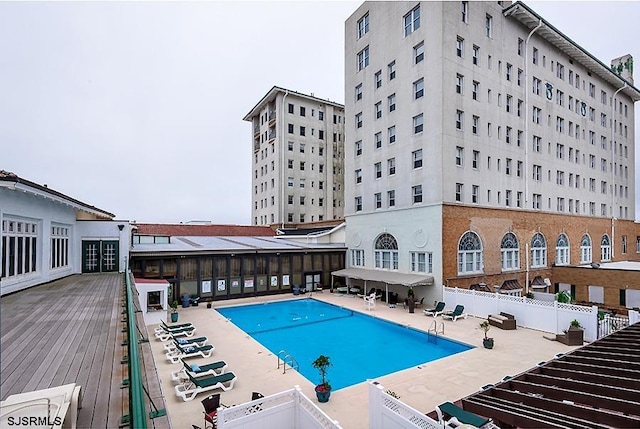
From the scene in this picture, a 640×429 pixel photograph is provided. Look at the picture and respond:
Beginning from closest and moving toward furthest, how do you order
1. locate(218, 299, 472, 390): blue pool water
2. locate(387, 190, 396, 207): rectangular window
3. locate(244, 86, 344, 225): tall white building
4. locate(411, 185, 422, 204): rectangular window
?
locate(218, 299, 472, 390): blue pool water < locate(411, 185, 422, 204): rectangular window < locate(387, 190, 396, 207): rectangular window < locate(244, 86, 344, 225): tall white building

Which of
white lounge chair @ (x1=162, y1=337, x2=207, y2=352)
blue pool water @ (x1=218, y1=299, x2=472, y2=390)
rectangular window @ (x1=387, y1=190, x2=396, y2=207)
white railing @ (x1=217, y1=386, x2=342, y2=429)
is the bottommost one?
blue pool water @ (x1=218, y1=299, x2=472, y2=390)

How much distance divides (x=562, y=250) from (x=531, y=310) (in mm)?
15972

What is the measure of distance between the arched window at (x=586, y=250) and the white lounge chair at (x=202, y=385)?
33.6 meters

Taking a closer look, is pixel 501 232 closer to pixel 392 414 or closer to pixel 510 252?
pixel 510 252

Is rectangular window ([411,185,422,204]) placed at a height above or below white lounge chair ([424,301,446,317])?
above

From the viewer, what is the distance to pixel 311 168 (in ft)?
142

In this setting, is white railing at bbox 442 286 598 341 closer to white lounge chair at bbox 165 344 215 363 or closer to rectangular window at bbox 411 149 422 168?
rectangular window at bbox 411 149 422 168

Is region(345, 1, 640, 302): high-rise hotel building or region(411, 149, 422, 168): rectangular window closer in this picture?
region(345, 1, 640, 302): high-rise hotel building

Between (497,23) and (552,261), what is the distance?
62.6 ft

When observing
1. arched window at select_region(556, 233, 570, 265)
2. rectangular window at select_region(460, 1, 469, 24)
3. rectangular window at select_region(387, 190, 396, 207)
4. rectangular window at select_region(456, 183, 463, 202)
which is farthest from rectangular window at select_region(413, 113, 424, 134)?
arched window at select_region(556, 233, 570, 265)

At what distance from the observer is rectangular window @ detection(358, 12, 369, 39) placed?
1083 inches

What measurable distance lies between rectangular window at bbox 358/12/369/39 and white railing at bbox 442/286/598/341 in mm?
21810

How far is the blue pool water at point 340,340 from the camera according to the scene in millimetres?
11883

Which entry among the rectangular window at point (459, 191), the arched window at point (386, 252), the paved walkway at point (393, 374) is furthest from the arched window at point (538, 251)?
the paved walkway at point (393, 374)
